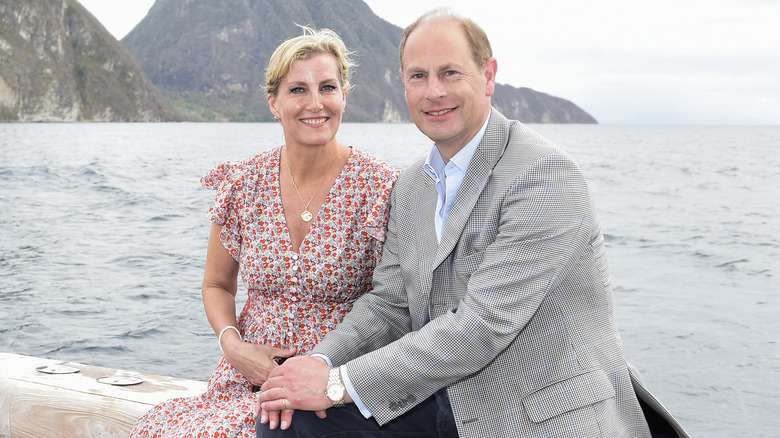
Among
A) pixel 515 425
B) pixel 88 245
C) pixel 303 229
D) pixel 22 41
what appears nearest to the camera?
pixel 515 425

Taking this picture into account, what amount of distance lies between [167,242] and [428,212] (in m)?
13.6

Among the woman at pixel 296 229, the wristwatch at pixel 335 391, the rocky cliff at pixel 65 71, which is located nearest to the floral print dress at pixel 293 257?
the woman at pixel 296 229

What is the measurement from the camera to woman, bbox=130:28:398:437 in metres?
3.16

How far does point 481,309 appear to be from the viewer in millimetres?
2400

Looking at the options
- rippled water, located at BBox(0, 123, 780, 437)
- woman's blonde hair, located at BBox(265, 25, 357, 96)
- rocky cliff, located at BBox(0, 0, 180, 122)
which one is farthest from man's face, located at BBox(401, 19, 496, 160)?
rocky cliff, located at BBox(0, 0, 180, 122)

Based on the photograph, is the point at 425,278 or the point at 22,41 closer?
the point at 425,278

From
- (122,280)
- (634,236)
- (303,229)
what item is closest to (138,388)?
(303,229)

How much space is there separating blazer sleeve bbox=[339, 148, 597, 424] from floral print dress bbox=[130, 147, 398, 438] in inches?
26.0

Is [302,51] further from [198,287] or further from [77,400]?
[198,287]

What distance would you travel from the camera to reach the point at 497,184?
257cm

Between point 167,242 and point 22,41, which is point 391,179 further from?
point 22,41

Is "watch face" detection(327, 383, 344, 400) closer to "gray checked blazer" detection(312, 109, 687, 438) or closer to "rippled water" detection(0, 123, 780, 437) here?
"gray checked blazer" detection(312, 109, 687, 438)

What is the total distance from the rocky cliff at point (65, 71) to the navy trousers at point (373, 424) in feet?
413

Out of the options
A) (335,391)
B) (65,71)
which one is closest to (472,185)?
(335,391)
